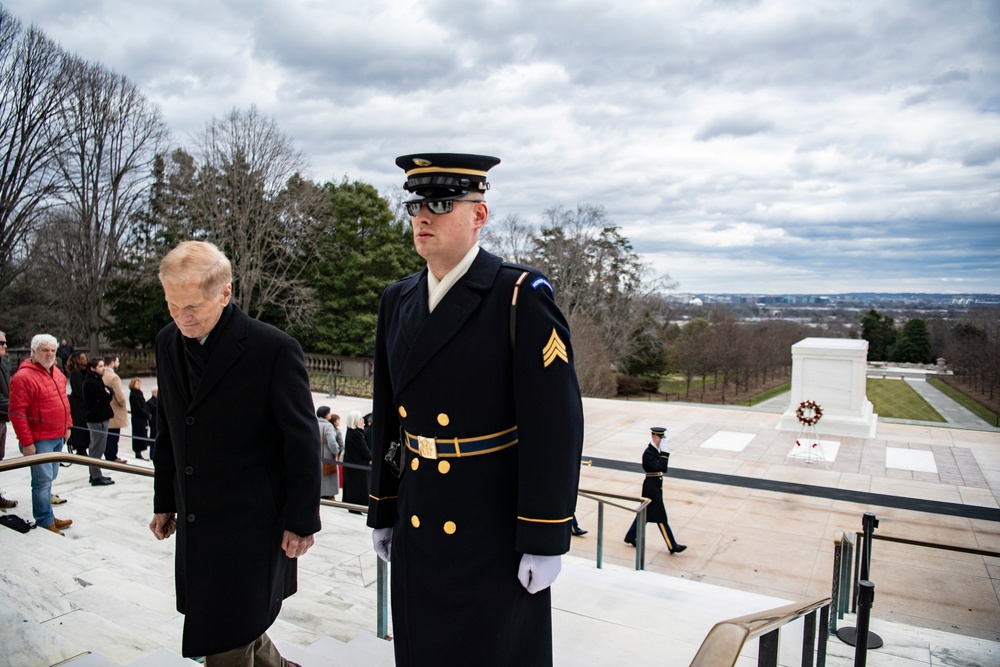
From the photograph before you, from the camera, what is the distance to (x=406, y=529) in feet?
6.73

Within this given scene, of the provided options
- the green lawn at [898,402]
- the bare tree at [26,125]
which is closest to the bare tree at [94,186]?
the bare tree at [26,125]

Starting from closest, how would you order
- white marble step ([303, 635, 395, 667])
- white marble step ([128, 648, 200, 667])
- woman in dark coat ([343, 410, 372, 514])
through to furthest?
white marble step ([128, 648, 200, 667]) → white marble step ([303, 635, 395, 667]) → woman in dark coat ([343, 410, 372, 514])

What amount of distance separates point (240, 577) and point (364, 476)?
16.6ft

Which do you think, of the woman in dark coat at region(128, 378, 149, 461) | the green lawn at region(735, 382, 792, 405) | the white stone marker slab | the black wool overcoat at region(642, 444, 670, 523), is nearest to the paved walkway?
the green lawn at region(735, 382, 792, 405)

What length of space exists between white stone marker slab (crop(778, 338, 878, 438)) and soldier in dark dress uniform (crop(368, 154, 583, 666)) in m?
15.0

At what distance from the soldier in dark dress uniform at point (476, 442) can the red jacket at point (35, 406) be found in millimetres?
5257

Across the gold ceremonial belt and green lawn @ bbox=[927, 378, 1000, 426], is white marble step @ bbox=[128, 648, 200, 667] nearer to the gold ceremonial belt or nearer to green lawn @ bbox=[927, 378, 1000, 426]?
the gold ceremonial belt

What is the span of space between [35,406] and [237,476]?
4.79m

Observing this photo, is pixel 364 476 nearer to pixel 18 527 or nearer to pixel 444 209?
pixel 18 527

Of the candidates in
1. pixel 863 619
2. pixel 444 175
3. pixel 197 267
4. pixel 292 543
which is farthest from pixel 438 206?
pixel 863 619

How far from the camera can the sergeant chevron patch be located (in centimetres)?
188

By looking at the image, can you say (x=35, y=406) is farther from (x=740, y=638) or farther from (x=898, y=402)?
(x=898, y=402)

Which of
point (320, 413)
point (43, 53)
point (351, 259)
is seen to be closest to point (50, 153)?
point (43, 53)

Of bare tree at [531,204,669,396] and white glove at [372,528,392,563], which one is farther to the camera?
bare tree at [531,204,669,396]
